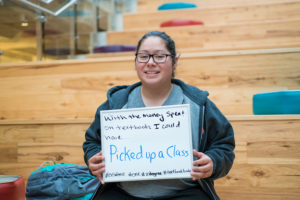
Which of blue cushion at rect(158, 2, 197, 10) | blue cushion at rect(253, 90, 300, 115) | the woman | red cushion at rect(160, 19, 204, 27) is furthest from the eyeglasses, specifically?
blue cushion at rect(158, 2, 197, 10)

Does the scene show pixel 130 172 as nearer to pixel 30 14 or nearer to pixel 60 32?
pixel 30 14

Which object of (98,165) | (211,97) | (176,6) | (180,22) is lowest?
(98,165)

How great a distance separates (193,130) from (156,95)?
0.16m

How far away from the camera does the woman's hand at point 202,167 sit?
0.85 metres

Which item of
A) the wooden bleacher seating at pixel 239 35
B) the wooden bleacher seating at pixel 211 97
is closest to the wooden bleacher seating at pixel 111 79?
the wooden bleacher seating at pixel 211 97

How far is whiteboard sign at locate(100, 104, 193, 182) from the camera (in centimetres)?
88

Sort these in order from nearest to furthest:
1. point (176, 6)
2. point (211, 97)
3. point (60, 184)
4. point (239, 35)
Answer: point (60, 184)
point (211, 97)
point (239, 35)
point (176, 6)

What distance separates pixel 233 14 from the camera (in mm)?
2611

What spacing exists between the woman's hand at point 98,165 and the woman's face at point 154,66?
0.25 meters

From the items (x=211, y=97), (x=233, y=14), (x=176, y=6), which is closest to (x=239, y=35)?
(x=233, y=14)

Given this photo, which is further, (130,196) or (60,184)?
(60,184)

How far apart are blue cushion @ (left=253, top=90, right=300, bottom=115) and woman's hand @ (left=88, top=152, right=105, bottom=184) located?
826 millimetres

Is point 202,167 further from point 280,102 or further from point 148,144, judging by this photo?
point 280,102

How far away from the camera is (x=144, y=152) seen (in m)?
0.90
